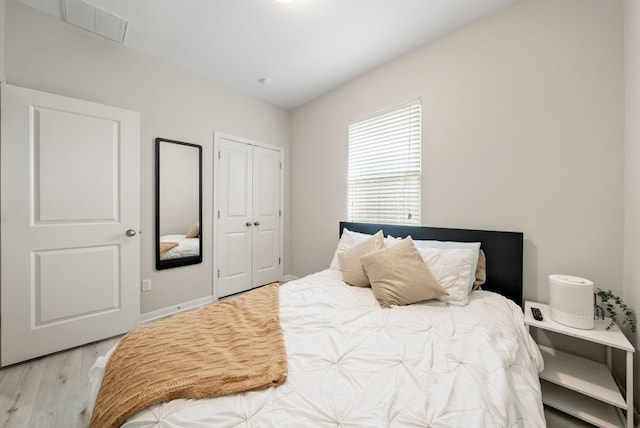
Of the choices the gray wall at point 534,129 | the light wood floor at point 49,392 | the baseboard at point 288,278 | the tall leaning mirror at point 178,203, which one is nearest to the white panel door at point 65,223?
the light wood floor at point 49,392

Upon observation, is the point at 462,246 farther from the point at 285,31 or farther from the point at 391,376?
the point at 285,31

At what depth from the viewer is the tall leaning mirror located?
2.67m

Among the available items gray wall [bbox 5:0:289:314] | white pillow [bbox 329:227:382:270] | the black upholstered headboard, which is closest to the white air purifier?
the black upholstered headboard

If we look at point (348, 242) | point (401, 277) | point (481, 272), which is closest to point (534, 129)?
point (481, 272)

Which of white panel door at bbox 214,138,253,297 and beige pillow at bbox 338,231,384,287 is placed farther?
white panel door at bbox 214,138,253,297

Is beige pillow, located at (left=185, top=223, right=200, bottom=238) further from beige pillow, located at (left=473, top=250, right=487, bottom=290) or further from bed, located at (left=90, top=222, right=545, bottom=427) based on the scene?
beige pillow, located at (left=473, top=250, right=487, bottom=290)

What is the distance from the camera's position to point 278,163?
3.78 metres

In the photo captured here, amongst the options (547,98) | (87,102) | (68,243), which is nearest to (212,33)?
(87,102)

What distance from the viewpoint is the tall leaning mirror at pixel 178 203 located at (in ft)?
8.75

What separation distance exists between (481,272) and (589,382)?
2.52 feet

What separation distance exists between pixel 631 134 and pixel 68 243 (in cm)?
406

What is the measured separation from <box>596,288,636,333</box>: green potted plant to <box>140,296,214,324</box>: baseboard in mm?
3497

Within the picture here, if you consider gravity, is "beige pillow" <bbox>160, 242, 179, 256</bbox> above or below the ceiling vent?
below

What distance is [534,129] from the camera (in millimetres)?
1798
